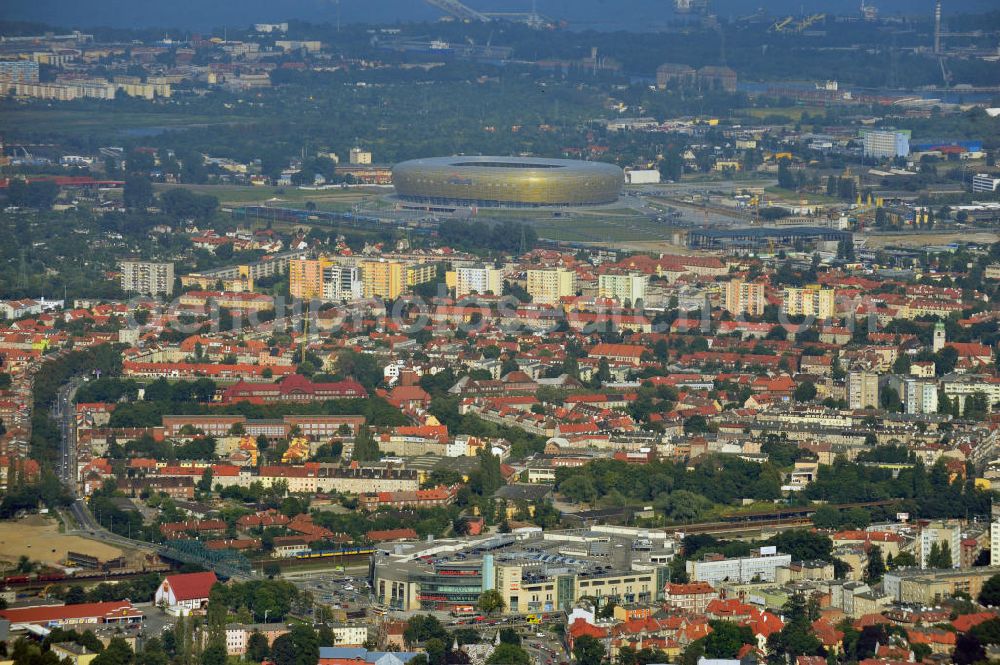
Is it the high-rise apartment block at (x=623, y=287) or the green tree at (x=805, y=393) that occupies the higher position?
the high-rise apartment block at (x=623, y=287)

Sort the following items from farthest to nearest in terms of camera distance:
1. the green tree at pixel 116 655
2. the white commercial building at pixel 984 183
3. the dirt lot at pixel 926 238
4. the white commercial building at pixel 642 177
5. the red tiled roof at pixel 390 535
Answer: the white commercial building at pixel 642 177
the white commercial building at pixel 984 183
the dirt lot at pixel 926 238
the red tiled roof at pixel 390 535
the green tree at pixel 116 655

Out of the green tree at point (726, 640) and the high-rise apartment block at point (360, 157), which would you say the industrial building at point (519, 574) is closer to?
the green tree at point (726, 640)

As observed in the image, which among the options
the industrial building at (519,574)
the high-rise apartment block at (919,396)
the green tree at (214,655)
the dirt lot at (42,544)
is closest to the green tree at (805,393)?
the high-rise apartment block at (919,396)

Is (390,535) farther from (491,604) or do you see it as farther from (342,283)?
(342,283)

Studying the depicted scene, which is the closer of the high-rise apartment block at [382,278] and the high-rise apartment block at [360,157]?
the high-rise apartment block at [382,278]

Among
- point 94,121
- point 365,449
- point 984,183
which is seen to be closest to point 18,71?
point 94,121

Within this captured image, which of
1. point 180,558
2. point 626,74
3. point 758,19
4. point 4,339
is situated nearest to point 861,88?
point 626,74

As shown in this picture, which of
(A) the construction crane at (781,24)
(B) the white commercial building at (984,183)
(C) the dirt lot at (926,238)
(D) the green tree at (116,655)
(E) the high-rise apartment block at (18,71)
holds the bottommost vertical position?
(D) the green tree at (116,655)

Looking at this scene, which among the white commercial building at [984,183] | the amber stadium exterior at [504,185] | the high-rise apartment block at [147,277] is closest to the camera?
the high-rise apartment block at [147,277]
